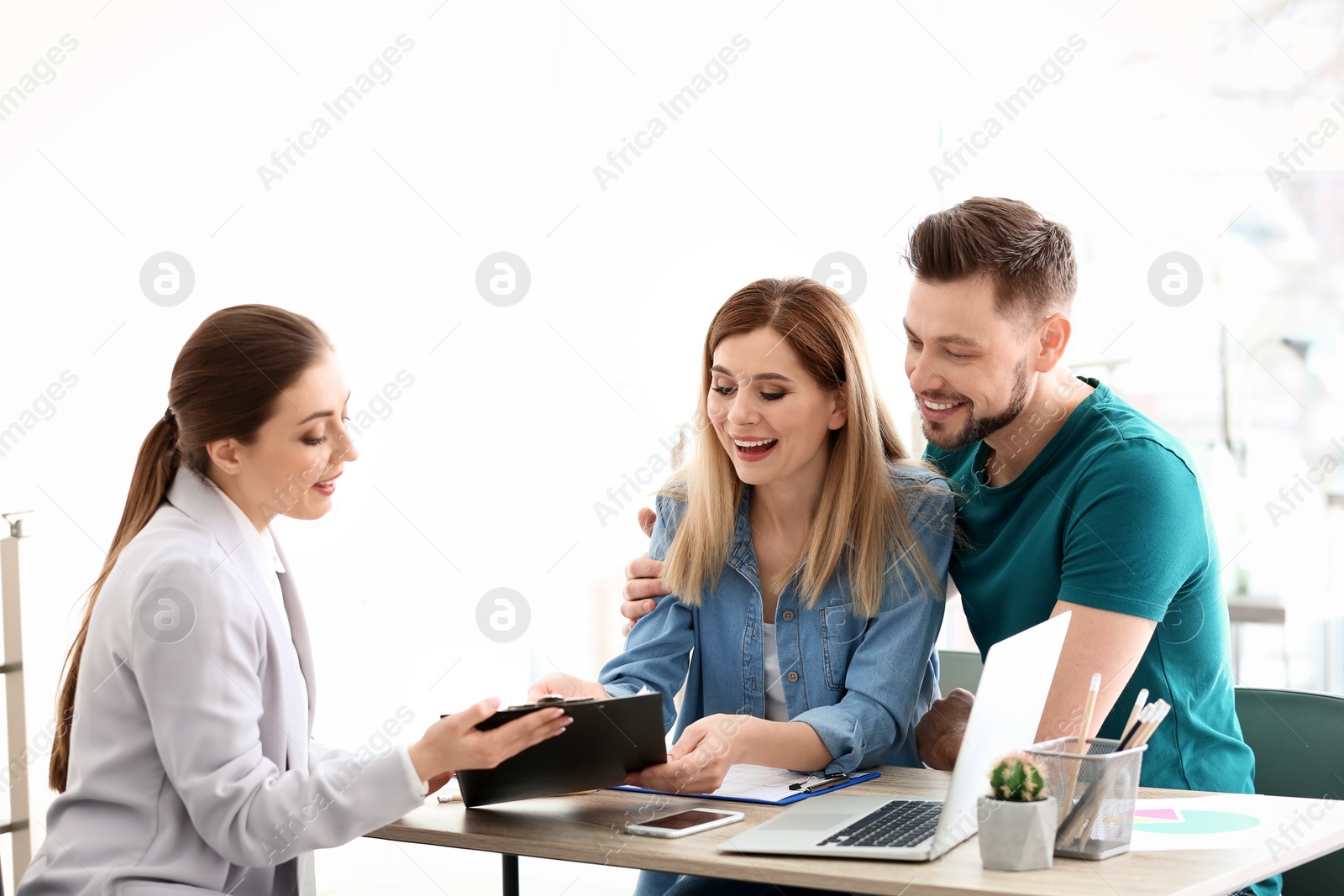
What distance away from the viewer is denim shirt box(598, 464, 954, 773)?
6.22 ft

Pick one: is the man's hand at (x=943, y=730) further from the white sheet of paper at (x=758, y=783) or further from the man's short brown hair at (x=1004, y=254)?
the man's short brown hair at (x=1004, y=254)

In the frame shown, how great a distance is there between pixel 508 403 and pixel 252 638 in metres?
3.09

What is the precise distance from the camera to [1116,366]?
12.3ft

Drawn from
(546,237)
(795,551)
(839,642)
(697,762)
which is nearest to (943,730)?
(839,642)

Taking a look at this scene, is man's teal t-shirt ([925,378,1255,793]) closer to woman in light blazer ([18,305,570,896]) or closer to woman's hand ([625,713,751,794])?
woman's hand ([625,713,751,794])

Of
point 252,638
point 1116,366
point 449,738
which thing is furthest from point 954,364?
point 1116,366

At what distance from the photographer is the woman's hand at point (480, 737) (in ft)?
4.91

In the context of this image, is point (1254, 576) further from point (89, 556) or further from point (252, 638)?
point (89, 556)

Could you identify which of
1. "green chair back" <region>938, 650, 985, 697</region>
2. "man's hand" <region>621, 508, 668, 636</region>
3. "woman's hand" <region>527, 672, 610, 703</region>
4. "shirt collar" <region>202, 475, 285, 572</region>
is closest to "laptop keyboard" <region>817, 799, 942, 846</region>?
"woman's hand" <region>527, 672, 610, 703</region>

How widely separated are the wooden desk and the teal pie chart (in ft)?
0.26

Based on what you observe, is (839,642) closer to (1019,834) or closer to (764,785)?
(764,785)

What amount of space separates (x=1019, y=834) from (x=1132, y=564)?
23.1 inches

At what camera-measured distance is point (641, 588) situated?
6.98 feet

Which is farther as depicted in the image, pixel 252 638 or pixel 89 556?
pixel 89 556
